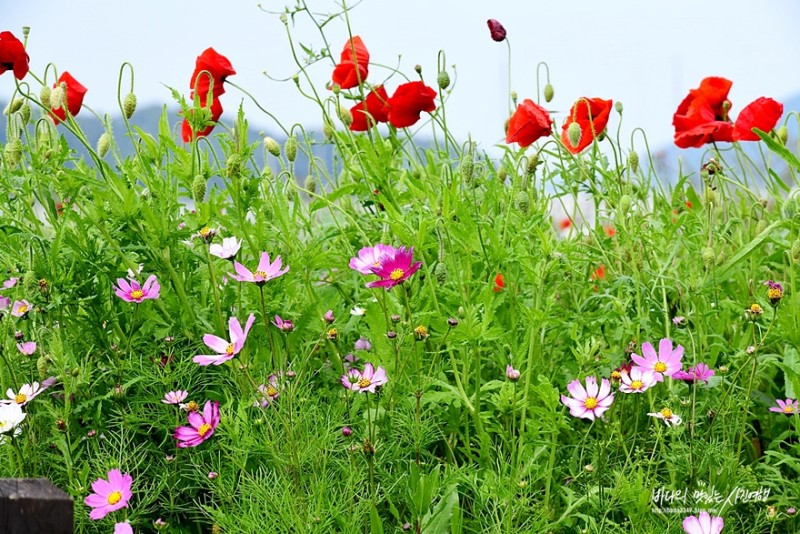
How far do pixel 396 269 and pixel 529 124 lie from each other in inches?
22.3

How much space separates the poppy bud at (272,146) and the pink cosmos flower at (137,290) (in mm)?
460

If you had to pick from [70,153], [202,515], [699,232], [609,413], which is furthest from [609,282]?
[70,153]

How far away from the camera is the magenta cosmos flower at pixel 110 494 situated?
1386 mm

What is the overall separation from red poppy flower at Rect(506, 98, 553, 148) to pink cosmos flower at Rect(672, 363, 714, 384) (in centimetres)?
52

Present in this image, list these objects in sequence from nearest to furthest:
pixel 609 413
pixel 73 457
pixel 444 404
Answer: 1. pixel 73 457
2. pixel 609 413
3. pixel 444 404

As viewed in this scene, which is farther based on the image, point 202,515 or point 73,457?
point 202,515

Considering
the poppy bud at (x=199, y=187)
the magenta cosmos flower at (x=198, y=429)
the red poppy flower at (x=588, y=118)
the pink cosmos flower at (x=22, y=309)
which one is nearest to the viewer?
the magenta cosmos flower at (x=198, y=429)

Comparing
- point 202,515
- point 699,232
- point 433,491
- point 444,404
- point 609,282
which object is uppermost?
point 699,232

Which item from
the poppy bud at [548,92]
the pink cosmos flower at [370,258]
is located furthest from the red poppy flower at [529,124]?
the pink cosmos flower at [370,258]

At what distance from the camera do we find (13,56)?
5.49 feet

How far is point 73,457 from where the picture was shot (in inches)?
60.9

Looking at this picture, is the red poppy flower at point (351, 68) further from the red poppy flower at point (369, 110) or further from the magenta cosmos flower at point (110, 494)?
the magenta cosmos flower at point (110, 494)

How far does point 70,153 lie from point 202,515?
2.24 feet

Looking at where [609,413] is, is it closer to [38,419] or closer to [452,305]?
[452,305]
